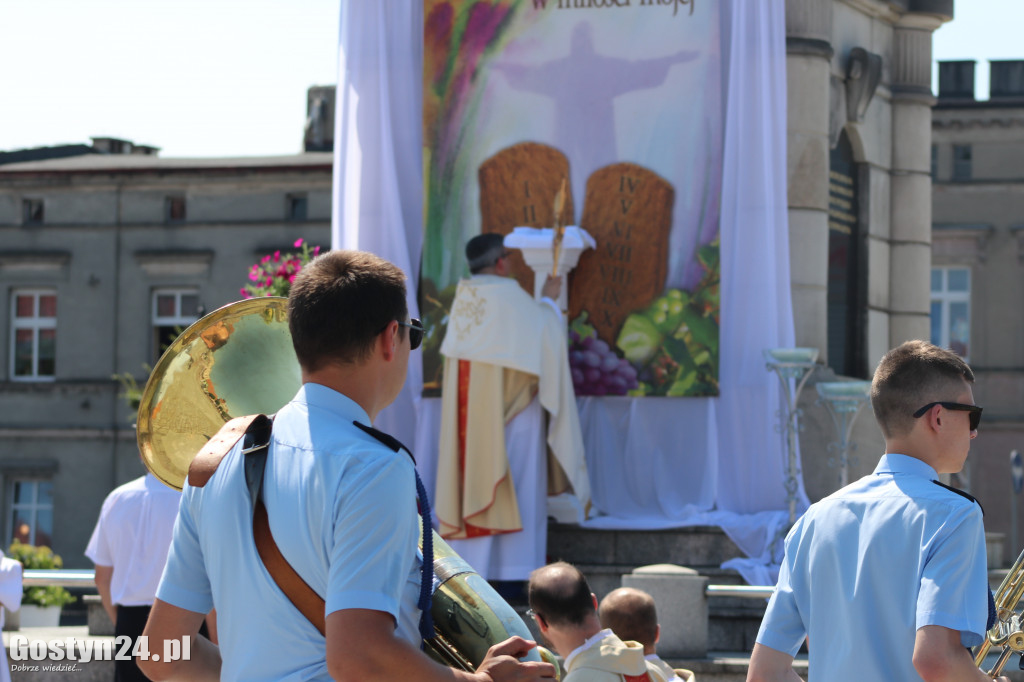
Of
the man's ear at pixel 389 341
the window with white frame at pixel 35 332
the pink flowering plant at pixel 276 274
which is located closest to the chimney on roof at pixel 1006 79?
the window with white frame at pixel 35 332

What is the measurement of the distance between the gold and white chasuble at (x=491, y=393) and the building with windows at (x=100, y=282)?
2295 centimetres

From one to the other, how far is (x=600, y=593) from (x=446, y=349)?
1972 millimetres

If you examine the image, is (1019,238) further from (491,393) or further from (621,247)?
(491,393)

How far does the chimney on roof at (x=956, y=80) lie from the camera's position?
36.2 metres

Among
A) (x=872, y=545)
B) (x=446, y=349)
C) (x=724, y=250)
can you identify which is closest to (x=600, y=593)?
(x=446, y=349)

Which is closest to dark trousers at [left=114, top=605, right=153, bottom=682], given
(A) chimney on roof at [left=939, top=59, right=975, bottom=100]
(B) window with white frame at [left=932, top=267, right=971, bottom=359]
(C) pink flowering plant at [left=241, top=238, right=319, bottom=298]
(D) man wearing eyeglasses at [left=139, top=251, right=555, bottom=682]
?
(C) pink flowering plant at [left=241, top=238, right=319, bottom=298]

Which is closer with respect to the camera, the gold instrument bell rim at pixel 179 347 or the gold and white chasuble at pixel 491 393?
the gold instrument bell rim at pixel 179 347

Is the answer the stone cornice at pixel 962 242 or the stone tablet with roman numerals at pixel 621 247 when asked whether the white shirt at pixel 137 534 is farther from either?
the stone cornice at pixel 962 242

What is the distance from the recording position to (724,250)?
11102 millimetres

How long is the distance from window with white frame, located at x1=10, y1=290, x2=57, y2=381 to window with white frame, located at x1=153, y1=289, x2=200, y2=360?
264cm

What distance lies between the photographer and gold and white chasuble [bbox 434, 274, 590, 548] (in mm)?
9906

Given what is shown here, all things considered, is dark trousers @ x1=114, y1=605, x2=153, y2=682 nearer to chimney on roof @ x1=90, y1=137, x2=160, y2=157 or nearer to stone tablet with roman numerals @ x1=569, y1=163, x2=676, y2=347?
stone tablet with roman numerals @ x1=569, y1=163, x2=676, y2=347

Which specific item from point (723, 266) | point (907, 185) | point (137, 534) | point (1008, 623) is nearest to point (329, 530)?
point (1008, 623)

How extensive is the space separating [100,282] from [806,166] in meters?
25.2
